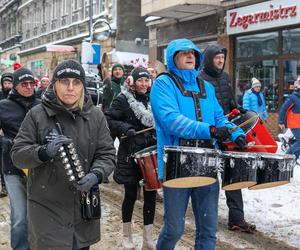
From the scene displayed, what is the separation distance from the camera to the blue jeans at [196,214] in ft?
11.7

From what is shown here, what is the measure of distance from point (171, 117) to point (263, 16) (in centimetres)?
1132

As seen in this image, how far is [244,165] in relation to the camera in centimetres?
357

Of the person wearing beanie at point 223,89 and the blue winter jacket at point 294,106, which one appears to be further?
the blue winter jacket at point 294,106

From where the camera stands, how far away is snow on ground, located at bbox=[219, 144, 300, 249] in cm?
536

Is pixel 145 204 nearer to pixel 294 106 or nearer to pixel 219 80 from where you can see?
pixel 219 80

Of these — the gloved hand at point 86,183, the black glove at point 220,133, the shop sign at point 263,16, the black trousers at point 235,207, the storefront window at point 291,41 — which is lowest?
the black trousers at point 235,207

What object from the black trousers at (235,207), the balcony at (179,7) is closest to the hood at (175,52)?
the black trousers at (235,207)

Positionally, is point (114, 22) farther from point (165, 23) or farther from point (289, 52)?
point (289, 52)

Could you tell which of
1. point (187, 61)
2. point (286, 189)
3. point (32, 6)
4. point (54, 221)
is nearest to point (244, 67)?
point (286, 189)

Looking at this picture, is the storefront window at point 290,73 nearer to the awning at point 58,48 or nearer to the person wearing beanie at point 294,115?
the person wearing beanie at point 294,115

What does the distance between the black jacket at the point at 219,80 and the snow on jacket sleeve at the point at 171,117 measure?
163cm

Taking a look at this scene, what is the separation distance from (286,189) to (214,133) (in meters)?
4.57

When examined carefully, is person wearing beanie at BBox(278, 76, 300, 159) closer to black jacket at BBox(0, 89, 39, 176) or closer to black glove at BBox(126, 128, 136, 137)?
black glove at BBox(126, 128, 136, 137)

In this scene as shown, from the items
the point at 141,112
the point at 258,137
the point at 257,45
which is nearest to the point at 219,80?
the point at 141,112
